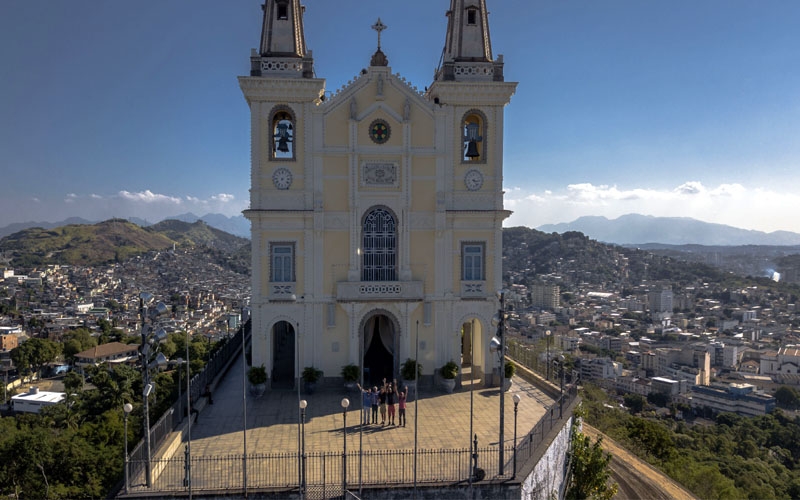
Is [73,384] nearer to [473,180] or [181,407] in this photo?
[181,407]

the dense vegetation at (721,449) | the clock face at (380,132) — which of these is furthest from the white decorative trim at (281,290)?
the dense vegetation at (721,449)

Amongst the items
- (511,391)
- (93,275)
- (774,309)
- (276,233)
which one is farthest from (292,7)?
(93,275)

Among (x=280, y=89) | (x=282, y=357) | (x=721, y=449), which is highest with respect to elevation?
(x=280, y=89)

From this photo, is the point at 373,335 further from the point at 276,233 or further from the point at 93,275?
the point at 93,275

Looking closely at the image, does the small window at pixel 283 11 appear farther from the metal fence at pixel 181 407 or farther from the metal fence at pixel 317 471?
the metal fence at pixel 317 471

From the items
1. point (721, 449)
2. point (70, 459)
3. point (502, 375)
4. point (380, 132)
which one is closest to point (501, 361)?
point (502, 375)

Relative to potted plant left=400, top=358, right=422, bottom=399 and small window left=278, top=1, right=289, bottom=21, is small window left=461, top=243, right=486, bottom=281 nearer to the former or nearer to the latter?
potted plant left=400, top=358, right=422, bottom=399
